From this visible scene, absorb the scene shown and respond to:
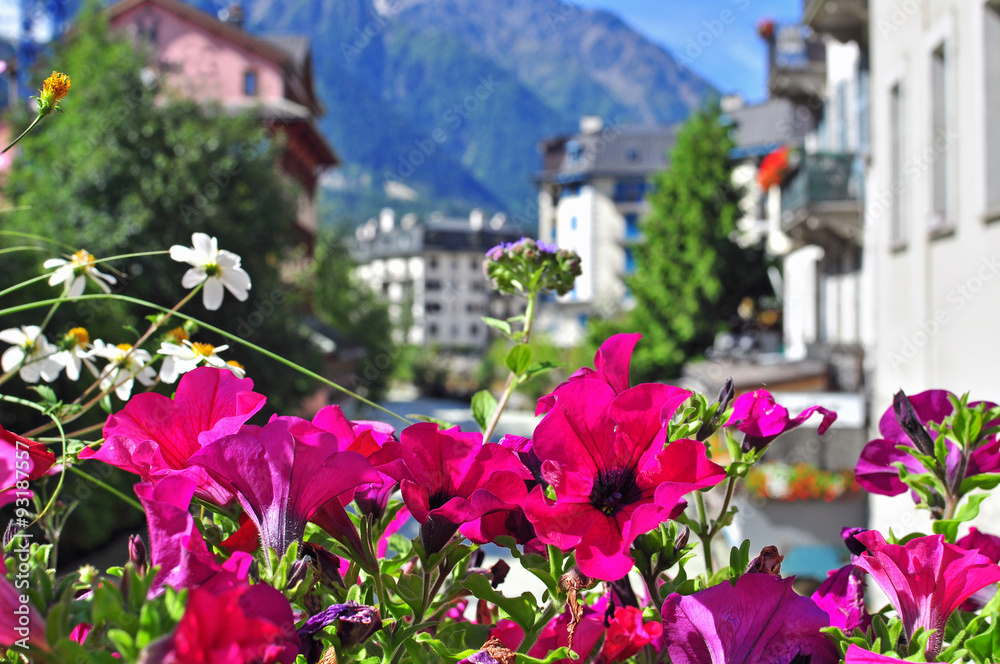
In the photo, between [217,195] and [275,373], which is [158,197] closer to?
[217,195]

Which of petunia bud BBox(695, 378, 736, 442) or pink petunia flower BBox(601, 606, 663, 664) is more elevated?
petunia bud BBox(695, 378, 736, 442)

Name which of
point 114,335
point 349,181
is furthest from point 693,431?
point 349,181

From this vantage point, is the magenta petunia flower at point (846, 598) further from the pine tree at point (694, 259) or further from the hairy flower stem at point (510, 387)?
the pine tree at point (694, 259)

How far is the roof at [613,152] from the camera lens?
43.2 metres

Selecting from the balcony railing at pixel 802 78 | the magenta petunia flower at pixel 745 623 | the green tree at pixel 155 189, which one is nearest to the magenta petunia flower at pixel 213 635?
the magenta petunia flower at pixel 745 623

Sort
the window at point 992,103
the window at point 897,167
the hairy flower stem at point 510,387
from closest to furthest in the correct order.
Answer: the hairy flower stem at point 510,387 → the window at point 992,103 → the window at point 897,167

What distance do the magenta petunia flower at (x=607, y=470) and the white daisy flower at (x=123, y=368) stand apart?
0.54 m

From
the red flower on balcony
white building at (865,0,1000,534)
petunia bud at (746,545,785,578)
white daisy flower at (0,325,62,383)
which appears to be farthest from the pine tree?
petunia bud at (746,545,785,578)

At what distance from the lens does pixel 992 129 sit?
5.15 m

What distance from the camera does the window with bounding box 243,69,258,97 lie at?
65.4ft

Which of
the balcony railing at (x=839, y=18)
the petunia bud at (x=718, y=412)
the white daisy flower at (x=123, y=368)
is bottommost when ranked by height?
the petunia bud at (x=718, y=412)

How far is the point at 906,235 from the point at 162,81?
1114cm

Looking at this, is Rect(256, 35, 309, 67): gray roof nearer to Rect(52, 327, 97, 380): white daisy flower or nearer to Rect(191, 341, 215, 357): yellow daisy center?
Rect(52, 327, 97, 380): white daisy flower

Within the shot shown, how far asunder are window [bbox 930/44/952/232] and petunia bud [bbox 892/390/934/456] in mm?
6303
